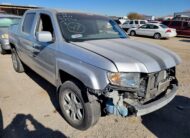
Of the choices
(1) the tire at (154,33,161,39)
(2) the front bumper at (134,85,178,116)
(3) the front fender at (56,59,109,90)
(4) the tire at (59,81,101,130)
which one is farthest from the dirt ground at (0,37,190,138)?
(1) the tire at (154,33,161,39)

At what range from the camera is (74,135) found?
3.17 metres

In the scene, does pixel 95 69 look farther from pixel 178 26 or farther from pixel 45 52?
pixel 178 26

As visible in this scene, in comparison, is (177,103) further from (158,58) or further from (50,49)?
(50,49)

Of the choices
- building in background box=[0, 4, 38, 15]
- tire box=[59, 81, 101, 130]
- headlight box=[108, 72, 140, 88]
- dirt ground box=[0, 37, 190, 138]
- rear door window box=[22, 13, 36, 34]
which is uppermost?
building in background box=[0, 4, 38, 15]

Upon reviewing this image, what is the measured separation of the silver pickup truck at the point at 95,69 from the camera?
8.75 ft

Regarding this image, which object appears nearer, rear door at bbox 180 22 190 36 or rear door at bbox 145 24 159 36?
rear door at bbox 145 24 159 36

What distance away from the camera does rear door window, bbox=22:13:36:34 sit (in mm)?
4555

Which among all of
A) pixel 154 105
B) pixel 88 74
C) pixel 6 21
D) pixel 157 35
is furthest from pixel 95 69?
pixel 157 35

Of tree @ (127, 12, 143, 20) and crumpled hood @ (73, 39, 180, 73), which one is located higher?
tree @ (127, 12, 143, 20)

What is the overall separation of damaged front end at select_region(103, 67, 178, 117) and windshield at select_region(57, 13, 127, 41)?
1.28 metres

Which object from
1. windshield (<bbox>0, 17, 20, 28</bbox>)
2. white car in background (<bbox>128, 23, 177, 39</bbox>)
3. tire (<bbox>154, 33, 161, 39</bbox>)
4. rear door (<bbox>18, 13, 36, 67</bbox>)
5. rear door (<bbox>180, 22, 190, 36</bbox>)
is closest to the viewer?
rear door (<bbox>18, 13, 36, 67</bbox>)

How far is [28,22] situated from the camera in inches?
188

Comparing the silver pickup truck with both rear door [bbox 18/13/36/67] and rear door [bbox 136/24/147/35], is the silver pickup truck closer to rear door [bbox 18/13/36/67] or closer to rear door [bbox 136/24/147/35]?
rear door [bbox 18/13/36/67]

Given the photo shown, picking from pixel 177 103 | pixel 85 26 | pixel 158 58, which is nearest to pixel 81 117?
pixel 158 58
